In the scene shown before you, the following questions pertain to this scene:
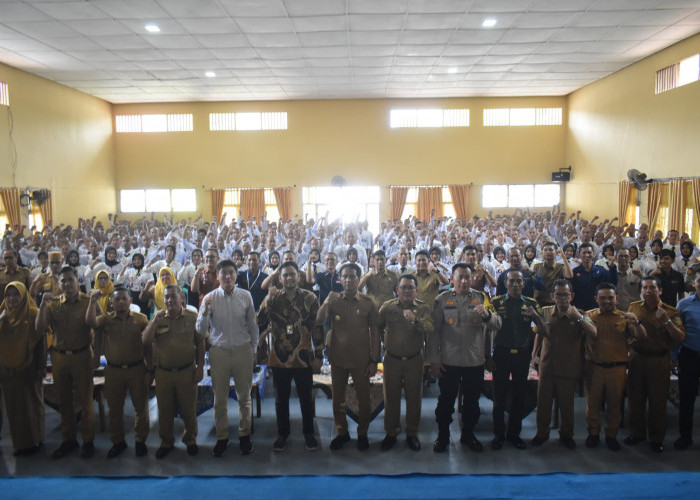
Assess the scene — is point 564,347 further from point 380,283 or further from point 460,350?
point 380,283

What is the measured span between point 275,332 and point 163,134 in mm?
14840

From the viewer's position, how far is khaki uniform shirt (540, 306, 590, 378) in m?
3.92

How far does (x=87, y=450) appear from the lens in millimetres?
3877

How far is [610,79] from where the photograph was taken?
44.6ft

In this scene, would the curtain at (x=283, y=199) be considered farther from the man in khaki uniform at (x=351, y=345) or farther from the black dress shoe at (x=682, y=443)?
the black dress shoe at (x=682, y=443)

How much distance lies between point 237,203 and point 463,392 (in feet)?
46.9

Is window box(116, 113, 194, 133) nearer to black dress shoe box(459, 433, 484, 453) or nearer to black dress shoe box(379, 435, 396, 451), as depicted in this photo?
black dress shoe box(379, 435, 396, 451)

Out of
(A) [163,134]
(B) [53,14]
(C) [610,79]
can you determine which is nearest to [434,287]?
(B) [53,14]

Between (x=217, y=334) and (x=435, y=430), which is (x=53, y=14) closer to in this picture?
(x=217, y=334)

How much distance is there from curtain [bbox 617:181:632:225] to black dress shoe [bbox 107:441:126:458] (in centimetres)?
1300

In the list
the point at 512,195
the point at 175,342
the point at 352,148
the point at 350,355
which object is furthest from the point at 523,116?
the point at 175,342

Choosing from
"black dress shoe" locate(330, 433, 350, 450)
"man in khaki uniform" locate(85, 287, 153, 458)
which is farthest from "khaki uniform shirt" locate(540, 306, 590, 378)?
"man in khaki uniform" locate(85, 287, 153, 458)

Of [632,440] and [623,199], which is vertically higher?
[623,199]

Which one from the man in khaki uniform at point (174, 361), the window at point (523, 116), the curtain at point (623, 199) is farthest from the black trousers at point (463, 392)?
the window at point (523, 116)
